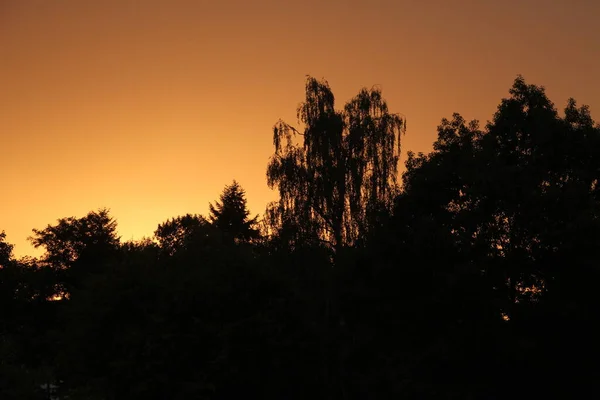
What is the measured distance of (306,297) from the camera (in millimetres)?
30203

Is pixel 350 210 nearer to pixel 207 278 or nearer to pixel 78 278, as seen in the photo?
pixel 207 278

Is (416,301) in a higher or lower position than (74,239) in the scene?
lower

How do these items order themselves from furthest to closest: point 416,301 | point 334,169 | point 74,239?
point 74,239 < point 334,169 < point 416,301

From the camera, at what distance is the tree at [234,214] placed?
66938 millimetres

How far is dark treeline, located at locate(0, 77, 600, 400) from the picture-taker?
25.4 metres

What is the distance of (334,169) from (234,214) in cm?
3311

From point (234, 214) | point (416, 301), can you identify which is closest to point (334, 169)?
point (416, 301)

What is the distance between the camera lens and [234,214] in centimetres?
6875

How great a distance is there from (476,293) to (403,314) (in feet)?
12.1

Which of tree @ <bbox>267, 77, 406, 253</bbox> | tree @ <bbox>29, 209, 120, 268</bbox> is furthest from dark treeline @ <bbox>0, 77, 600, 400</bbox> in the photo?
tree @ <bbox>29, 209, 120, 268</bbox>

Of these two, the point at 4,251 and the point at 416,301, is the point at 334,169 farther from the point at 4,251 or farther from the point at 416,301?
the point at 4,251

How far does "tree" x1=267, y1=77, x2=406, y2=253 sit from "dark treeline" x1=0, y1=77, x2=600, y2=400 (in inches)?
172

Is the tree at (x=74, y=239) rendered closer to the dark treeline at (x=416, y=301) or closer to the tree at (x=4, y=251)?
the tree at (x=4, y=251)

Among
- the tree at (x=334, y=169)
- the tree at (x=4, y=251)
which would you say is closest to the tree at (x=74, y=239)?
the tree at (x=4, y=251)
